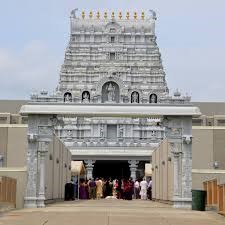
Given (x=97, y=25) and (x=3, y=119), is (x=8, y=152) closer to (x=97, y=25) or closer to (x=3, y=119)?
(x=3, y=119)

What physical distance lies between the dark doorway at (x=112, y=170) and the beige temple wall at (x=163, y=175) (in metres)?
39.2

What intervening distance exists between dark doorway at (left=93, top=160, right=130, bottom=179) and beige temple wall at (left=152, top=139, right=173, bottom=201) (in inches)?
1542

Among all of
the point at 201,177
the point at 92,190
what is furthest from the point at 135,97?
the point at 201,177

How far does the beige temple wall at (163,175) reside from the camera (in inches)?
1180

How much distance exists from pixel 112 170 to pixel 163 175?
47.3 m

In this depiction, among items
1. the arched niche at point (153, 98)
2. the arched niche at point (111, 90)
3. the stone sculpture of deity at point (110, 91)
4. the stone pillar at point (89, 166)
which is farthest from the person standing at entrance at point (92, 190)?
the arched niche at point (153, 98)

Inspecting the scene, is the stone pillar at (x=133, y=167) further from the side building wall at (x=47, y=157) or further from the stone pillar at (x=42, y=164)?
the stone pillar at (x=42, y=164)

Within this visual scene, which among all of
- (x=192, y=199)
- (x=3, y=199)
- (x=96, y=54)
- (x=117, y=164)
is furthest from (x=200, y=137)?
(x=96, y=54)

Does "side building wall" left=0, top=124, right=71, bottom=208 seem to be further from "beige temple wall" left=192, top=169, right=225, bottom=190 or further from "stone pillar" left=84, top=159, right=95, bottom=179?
"stone pillar" left=84, top=159, right=95, bottom=179

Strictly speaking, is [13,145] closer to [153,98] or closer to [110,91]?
[110,91]

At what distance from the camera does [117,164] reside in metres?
78.4

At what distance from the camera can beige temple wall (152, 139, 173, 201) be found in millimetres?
29972

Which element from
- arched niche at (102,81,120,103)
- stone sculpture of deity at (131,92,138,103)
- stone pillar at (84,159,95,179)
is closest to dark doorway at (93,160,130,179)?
stone pillar at (84,159,95,179)

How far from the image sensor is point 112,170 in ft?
262
